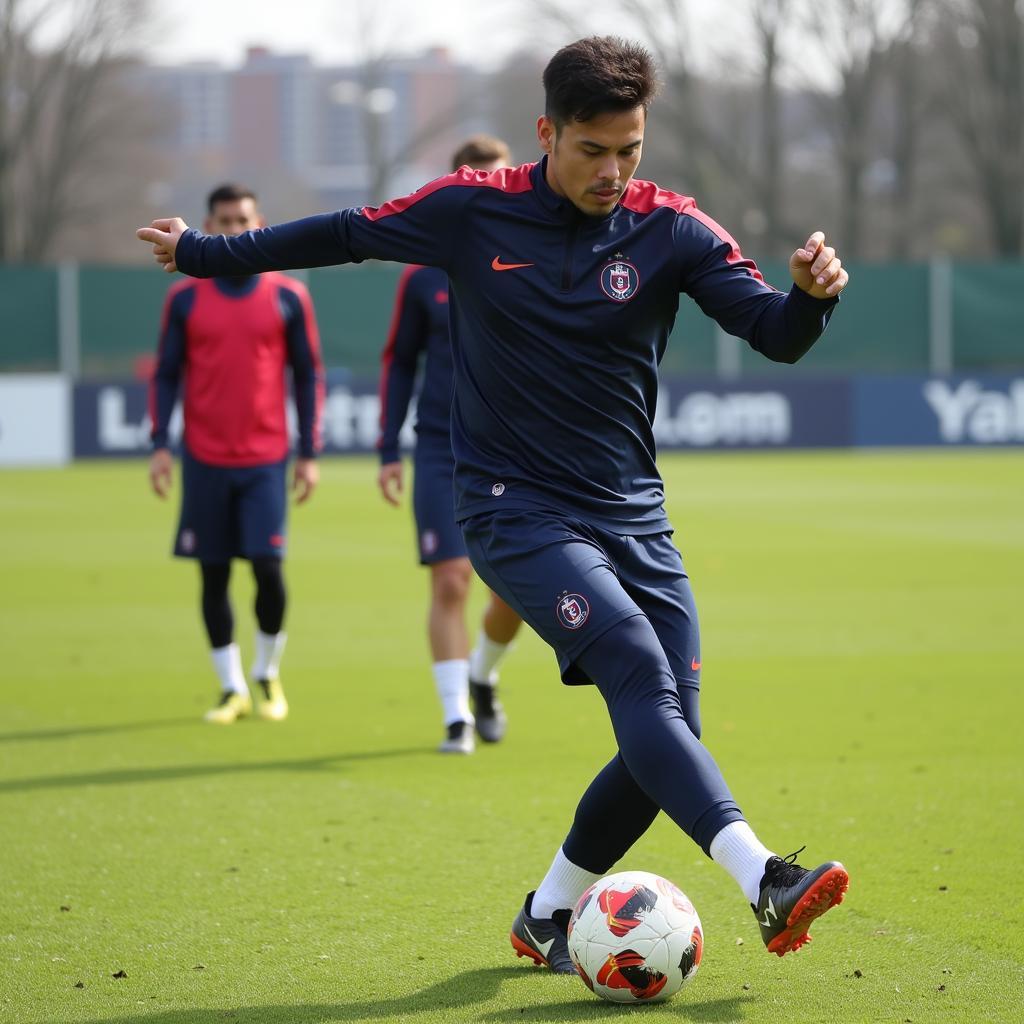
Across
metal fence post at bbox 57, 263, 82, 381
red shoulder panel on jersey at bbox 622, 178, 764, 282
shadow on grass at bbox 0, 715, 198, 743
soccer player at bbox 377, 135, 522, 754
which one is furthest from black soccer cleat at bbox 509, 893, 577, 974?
metal fence post at bbox 57, 263, 82, 381

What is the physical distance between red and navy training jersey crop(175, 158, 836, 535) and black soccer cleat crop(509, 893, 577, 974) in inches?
38.9

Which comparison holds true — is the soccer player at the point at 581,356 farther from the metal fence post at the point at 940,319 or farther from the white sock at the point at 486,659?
the metal fence post at the point at 940,319

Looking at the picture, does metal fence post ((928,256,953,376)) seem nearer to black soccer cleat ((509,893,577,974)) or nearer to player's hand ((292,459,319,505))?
player's hand ((292,459,319,505))

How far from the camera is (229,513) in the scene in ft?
27.1

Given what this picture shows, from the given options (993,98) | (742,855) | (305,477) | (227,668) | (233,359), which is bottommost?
(227,668)

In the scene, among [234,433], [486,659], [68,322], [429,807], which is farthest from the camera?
[68,322]

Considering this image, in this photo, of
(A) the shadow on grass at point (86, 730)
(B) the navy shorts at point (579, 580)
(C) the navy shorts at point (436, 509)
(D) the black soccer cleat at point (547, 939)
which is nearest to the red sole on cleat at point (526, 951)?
(D) the black soccer cleat at point (547, 939)

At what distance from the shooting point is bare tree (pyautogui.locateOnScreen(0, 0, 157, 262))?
43281 mm

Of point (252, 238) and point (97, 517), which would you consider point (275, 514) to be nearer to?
point (252, 238)

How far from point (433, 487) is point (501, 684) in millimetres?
2037

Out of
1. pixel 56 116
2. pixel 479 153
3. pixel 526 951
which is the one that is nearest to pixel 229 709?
pixel 479 153

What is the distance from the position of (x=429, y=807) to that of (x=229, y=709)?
215 centimetres

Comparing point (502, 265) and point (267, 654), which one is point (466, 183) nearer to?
point (502, 265)

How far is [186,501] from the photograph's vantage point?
27.2 ft
